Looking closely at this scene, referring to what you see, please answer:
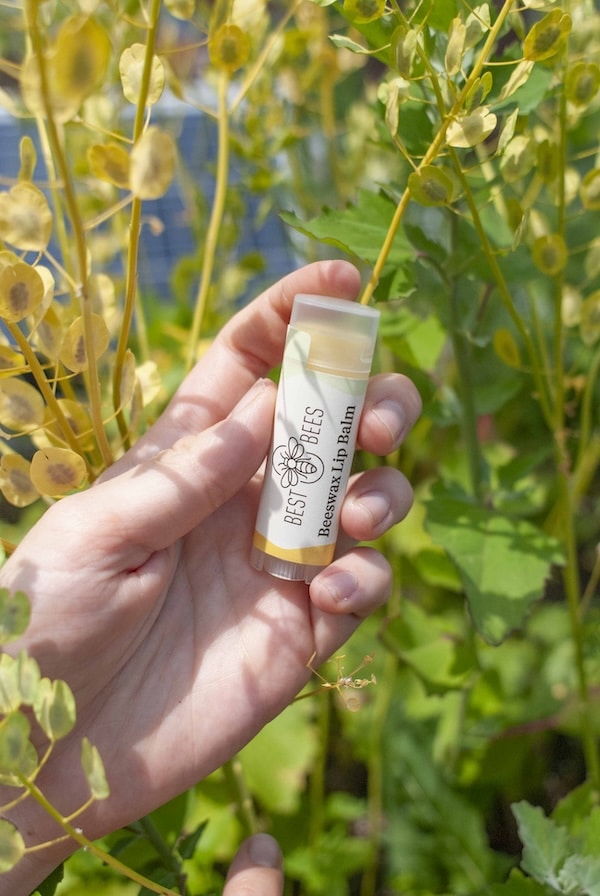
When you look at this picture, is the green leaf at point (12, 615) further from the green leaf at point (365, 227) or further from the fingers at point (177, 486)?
the green leaf at point (365, 227)

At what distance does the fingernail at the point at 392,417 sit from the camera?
1.59ft

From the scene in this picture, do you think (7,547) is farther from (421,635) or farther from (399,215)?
(421,635)

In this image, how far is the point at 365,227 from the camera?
526 mm

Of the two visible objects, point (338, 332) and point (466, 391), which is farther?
point (466, 391)

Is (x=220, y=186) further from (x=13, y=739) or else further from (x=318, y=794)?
(x=318, y=794)

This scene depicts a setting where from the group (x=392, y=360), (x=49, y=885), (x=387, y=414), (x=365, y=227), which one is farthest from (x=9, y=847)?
(x=392, y=360)

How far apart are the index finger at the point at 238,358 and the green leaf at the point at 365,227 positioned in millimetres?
22

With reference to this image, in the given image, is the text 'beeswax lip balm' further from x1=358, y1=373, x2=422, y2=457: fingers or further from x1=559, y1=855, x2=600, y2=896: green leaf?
x1=559, y1=855, x2=600, y2=896: green leaf

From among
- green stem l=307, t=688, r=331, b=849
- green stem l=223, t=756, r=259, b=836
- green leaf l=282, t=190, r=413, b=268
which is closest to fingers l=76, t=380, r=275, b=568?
green leaf l=282, t=190, r=413, b=268

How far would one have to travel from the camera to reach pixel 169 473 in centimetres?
42

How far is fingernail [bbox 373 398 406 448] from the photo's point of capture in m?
0.48

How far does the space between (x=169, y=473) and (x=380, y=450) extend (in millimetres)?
137

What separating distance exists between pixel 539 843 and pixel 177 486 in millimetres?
316

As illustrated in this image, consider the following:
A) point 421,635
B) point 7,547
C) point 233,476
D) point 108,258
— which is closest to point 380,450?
point 233,476
